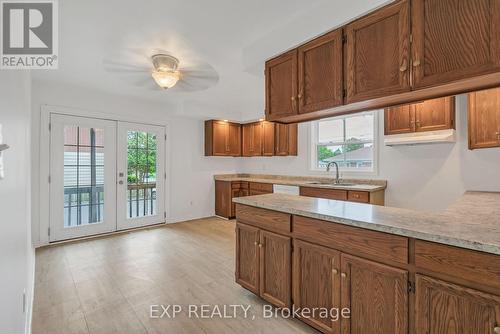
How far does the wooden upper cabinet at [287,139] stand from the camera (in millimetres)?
5062

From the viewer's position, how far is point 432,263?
4.01 feet

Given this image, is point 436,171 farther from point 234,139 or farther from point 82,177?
point 82,177

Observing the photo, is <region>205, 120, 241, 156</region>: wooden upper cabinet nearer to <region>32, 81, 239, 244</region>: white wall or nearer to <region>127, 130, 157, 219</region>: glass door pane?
<region>32, 81, 239, 244</region>: white wall

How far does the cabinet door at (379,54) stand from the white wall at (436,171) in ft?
6.74

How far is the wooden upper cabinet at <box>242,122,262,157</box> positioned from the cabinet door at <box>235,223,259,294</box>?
11.2 ft

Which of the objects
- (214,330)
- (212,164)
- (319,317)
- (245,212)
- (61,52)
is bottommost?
(214,330)

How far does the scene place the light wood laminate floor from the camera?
6.37ft

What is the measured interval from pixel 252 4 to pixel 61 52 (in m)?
2.24

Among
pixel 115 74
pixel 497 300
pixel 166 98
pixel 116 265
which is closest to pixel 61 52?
pixel 115 74

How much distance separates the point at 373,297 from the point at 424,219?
1.83 feet

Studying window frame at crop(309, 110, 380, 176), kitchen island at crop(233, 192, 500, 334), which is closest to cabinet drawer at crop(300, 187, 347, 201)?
window frame at crop(309, 110, 380, 176)

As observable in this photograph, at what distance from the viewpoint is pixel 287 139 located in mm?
5098

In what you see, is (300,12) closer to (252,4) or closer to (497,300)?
(252,4)

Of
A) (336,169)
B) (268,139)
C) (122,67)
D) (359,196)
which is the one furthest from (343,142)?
(122,67)
